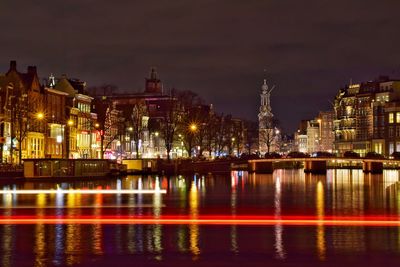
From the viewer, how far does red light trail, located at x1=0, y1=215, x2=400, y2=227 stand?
4359 centimetres

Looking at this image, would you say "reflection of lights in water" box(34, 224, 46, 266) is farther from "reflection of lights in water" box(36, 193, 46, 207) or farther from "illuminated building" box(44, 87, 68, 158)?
"illuminated building" box(44, 87, 68, 158)

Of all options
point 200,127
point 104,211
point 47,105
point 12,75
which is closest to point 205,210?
point 104,211

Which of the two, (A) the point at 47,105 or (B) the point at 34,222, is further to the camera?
(A) the point at 47,105

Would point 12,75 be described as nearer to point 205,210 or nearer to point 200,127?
point 200,127

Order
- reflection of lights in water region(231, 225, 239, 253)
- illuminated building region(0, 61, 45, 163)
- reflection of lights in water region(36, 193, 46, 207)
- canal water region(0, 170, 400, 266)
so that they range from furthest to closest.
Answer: illuminated building region(0, 61, 45, 163) → reflection of lights in water region(36, 193, 46, 207) → reflection of lights in water region(231, 225, 239, 253) → canal water region(0, 170, 400, 266)

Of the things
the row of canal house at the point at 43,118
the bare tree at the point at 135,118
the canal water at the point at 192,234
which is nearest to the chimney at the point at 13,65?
the row of canal house at the point at 43,118

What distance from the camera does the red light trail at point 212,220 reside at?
4359 centimetres

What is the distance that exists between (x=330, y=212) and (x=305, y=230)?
44.0ft

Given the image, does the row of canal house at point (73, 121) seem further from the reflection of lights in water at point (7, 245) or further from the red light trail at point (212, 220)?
the reflection of lights in water at point (7, 245)

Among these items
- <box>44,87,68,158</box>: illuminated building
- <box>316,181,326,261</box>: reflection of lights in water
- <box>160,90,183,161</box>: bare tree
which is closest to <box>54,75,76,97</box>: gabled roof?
<box>44,87,68,158</box>: illuminated building

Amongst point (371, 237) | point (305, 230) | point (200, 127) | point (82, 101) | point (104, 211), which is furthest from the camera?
point (200, 127)

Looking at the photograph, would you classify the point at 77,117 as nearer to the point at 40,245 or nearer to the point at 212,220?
the point at 212,220

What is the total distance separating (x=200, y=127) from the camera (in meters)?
174

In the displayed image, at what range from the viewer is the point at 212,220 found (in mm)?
45656
